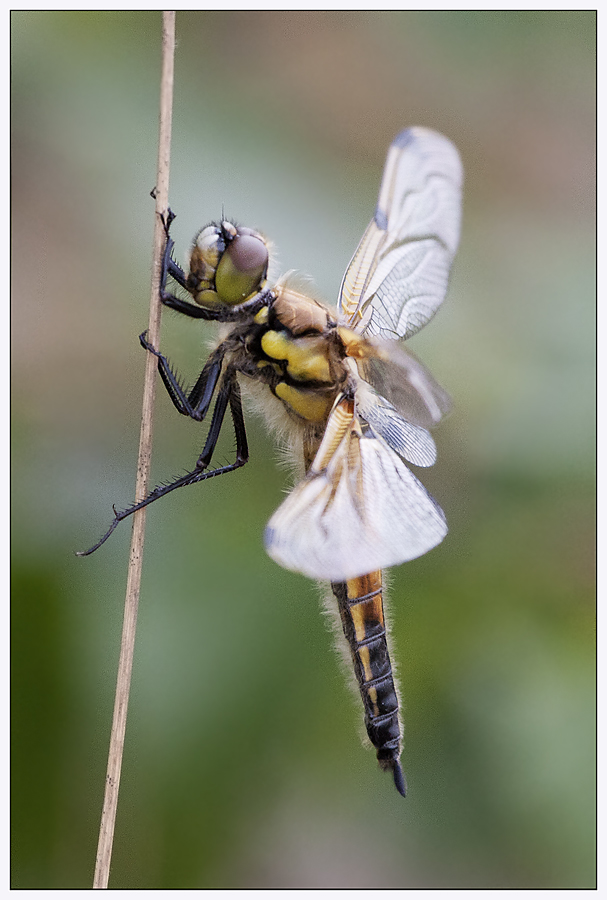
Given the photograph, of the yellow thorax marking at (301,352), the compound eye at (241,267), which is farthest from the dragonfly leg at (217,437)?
the compound eye at (241,267)

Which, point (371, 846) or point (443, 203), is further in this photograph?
point (371, 846)

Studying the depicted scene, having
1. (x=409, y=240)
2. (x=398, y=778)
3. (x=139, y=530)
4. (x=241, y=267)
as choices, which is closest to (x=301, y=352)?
(x=241, y=267)

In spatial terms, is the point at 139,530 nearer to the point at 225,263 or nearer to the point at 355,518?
the point at 355,518

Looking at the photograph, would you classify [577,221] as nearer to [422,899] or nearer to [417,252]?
[417,252]

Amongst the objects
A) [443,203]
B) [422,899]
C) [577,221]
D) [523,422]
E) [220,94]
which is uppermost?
[220,94]

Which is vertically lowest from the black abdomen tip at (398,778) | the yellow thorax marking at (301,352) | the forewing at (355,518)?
the black abdomen tip at (398,778)

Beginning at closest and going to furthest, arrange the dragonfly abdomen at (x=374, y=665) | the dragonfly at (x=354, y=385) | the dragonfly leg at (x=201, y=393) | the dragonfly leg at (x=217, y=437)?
the dragonfly at (x=354, y=385)
the dragonfly leg at (x=201, y=393)
the dragonfly leg at (x=217, y=437)
the dragonfly abdomen at (x=374, y=665)

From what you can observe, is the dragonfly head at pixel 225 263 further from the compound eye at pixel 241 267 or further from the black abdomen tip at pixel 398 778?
the black abdomen tip at pixel 398 778
